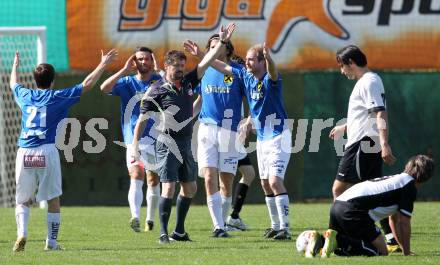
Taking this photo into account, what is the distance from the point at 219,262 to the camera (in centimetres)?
926

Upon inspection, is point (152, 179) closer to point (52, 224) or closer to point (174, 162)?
point (174, 162)

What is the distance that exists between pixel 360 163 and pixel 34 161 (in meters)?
3.29

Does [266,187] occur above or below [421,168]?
below

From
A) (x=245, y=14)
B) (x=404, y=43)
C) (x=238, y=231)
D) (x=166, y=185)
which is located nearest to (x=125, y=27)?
(x=245, y=14)

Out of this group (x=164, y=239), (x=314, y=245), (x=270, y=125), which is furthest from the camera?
(x=270, y=125)

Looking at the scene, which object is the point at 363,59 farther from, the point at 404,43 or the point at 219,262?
the point at 404,43

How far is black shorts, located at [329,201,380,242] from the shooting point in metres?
9.43

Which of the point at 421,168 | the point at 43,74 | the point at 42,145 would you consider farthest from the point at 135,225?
the point at 421,168

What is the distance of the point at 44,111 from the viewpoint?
34.5 ft

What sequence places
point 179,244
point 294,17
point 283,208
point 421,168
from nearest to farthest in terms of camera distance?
point 421,168
point 179,244
point 283,208
point 294,17

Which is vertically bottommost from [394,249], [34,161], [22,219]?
[22,219]

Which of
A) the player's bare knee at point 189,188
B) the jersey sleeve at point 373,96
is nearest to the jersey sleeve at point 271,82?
the player's bare knee at point 189,188

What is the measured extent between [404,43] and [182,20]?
160 inches

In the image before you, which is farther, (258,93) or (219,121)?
(219,121)
